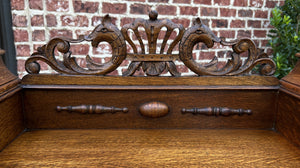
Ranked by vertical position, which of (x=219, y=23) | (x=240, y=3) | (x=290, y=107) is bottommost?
(x=290, y=107)

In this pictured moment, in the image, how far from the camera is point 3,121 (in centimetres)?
65

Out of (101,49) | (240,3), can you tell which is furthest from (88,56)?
(240,3)

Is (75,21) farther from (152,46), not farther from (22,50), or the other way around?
(152,46)

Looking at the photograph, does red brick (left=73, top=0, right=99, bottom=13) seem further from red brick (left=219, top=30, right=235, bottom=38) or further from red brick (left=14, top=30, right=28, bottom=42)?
red brick (left=219, top=30, right=235, bottom=38)

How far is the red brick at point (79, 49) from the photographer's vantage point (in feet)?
4.33

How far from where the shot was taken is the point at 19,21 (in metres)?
1.21

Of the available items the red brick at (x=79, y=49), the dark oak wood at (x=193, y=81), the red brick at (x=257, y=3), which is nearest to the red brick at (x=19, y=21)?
the red brick at (x=79, y=49)

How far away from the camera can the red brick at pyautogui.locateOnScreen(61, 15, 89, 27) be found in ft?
4.15

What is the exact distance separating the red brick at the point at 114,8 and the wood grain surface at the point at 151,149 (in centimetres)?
82

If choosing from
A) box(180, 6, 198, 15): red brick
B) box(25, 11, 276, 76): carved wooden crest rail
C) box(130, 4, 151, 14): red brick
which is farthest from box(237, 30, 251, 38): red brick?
box(25, 11, 276, 76): carved wooden crest rail

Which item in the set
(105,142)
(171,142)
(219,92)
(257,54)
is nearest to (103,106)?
(105,142)

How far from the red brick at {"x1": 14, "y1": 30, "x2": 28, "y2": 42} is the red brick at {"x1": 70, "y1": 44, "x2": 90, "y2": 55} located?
26cm

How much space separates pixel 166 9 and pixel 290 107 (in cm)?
95

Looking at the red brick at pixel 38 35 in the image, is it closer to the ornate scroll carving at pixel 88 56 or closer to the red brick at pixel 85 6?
the red brick at pixel 85 6
